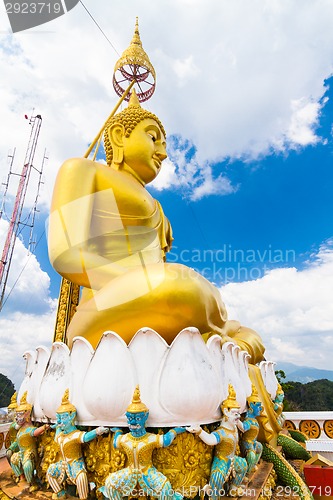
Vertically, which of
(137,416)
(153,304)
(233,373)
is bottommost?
(137,416)

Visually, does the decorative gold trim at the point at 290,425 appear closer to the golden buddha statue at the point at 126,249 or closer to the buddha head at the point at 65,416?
the golden buddha statue at the point at 126,249

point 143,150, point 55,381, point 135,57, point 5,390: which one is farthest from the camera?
point 5,390

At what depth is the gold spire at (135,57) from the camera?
8.03 meters

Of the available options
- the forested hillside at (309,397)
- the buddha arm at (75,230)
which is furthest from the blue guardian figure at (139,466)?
the forested hillside at (309,397)

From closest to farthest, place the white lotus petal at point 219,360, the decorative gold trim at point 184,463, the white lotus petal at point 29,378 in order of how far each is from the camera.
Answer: the decorative gold trim at point 184,463 < the white lotus petal at point 219,360 < the white lotus petal at point 29,378

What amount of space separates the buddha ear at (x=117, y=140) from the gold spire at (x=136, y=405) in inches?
159

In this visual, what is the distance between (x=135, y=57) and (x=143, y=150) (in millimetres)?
3253

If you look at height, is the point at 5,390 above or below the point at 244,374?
below

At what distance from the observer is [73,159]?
520 centimetres

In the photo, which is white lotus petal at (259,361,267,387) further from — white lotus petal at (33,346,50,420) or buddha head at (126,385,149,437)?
white lotus petal at (33,346,50,420)

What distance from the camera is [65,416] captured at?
309cm

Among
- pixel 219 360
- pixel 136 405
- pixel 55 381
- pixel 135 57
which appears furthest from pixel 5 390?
pixel 136 405

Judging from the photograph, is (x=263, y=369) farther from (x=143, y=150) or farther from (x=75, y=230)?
(x=143, y=150)

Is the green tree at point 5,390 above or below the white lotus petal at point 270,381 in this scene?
below
